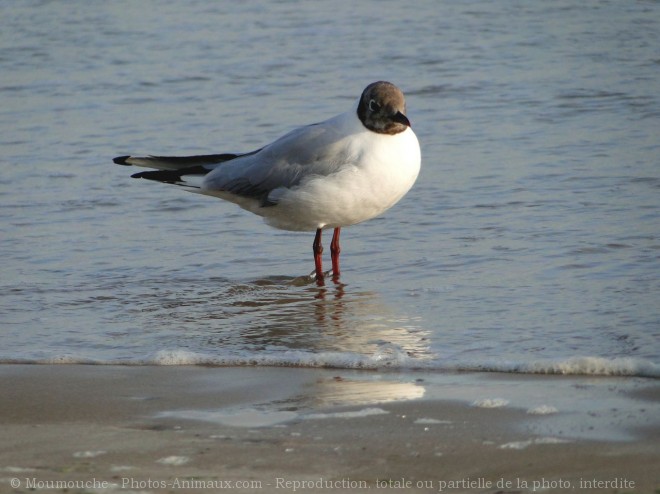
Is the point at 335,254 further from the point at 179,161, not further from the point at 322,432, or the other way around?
the point at 322,432

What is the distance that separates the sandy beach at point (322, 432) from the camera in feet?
11.4

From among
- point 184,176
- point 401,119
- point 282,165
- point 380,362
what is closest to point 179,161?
point 184,176

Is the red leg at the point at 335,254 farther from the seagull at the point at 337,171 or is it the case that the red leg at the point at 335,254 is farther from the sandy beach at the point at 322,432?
the sandy beach at the point at 322,432

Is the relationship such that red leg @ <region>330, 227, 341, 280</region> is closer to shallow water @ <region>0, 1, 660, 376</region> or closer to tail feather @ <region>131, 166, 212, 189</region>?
shallow water @ <region>0, 1, 660, 376</region>

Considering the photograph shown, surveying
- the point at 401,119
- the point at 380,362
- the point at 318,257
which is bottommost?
the point at 380,362

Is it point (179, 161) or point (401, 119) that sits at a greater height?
point (401, 119)

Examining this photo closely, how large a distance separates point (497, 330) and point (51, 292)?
2353 mm

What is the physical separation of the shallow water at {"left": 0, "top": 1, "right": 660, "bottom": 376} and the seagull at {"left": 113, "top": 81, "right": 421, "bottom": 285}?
31 centimetres

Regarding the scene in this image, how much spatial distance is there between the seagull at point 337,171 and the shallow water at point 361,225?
12.2 inches

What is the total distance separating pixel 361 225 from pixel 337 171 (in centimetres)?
124

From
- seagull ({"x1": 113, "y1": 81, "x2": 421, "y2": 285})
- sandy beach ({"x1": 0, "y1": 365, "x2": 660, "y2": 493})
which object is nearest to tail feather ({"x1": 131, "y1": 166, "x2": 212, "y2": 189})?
seagull ({"x1": 113, "y1": 81, "x2": 421, "y2": 285})

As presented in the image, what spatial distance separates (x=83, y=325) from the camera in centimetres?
572

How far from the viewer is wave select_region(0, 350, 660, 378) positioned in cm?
457

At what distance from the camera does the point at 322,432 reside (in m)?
3.92
